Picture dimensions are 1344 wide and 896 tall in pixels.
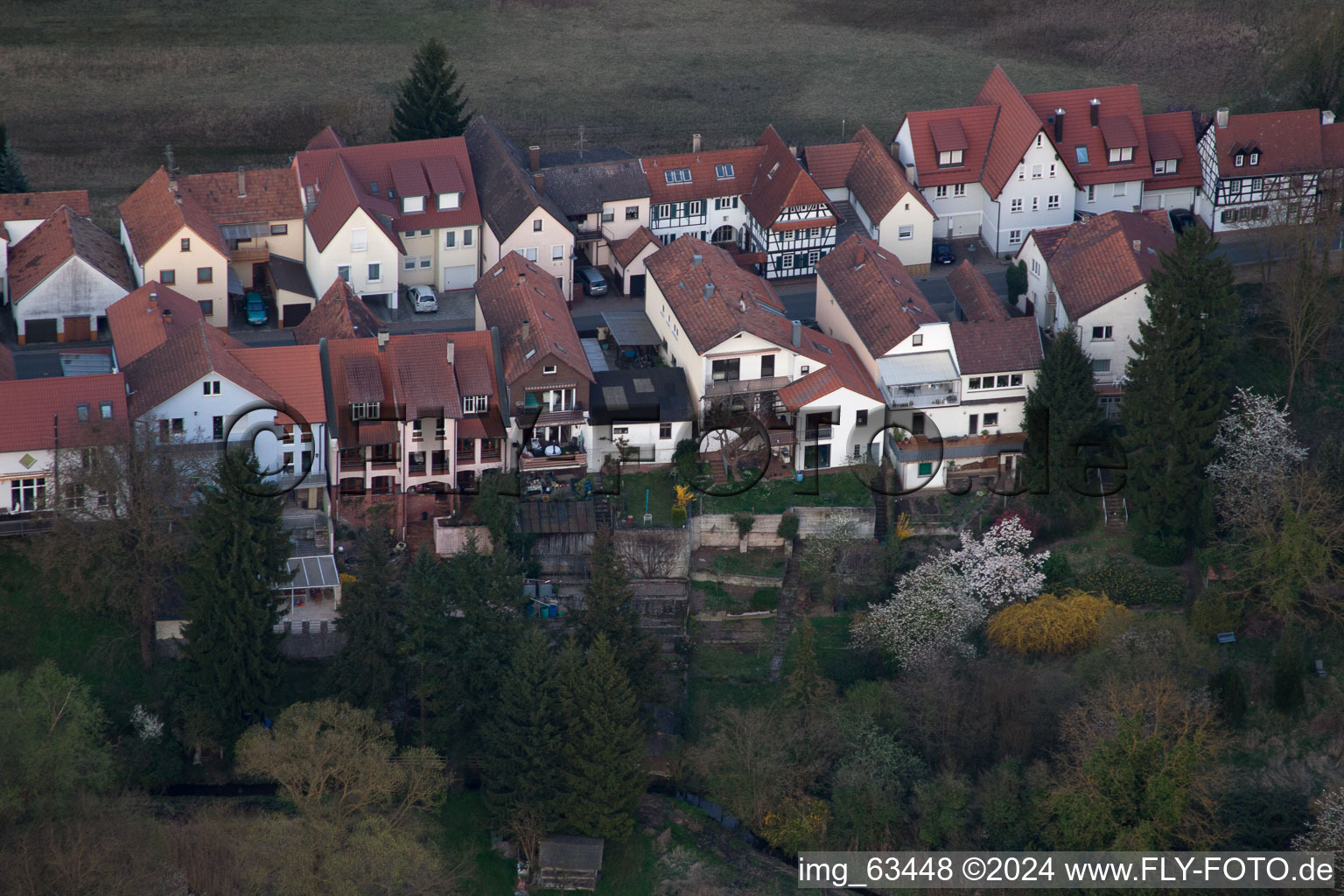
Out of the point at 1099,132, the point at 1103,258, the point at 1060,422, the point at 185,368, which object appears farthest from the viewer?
the point at 1099,132

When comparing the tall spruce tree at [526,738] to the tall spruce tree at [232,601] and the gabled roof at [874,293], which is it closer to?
the tall spruce tree at [232,601]

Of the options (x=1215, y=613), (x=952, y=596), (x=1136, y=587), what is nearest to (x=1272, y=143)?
(x=1136, y=587)

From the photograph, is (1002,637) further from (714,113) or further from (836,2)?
(836,2)

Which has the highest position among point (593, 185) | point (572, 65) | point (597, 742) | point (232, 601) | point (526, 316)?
point (572, 65)

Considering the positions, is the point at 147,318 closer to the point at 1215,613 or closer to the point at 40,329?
the point at 40,329

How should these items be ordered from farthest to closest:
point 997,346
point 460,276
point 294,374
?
point 460,276 → point 997,346 → point 294,374

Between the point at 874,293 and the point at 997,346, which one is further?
the point at 874,293

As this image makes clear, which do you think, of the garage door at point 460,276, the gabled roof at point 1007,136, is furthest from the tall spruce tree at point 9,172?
the gabled roof at point 1007,136
